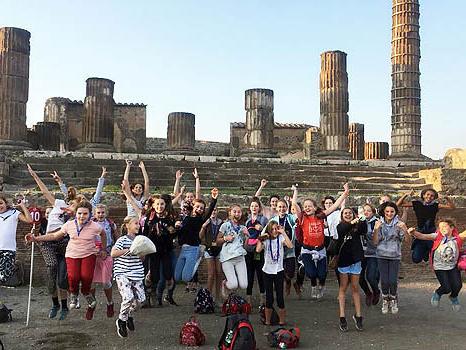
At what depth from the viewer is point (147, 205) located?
725 centimetres

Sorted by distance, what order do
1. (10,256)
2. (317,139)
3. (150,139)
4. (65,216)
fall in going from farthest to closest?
1. (150,139)
2. (317,139)
3. (65,216)
4. (10,256)

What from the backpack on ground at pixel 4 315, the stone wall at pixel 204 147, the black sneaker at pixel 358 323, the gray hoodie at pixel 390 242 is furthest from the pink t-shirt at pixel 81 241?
the stone wall at pixel 204 147

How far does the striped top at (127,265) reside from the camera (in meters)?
5.95

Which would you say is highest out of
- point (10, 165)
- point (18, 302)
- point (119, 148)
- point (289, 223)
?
point (119, 148)

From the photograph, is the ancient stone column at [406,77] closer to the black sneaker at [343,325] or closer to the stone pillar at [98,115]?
the stone pillar at [98,115]

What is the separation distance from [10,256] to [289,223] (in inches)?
147

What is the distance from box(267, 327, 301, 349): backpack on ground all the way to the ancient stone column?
18394mm

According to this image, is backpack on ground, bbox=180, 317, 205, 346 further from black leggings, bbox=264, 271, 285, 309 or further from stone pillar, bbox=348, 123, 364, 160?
stone pillar, bbox=348, 123, 364, 160

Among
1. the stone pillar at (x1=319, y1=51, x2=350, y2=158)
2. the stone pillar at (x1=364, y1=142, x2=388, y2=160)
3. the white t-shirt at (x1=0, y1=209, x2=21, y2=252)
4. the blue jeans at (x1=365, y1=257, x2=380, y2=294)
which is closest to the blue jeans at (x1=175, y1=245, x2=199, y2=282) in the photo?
the white t-shirt at (x1=0, y1=209, x2=21, y2=252)

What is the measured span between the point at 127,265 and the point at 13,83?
558 inches

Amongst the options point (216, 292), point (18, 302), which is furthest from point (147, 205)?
point (18, 302)

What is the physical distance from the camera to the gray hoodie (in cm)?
695

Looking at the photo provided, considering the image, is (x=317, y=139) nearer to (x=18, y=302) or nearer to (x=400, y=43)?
(x=400, y=43)

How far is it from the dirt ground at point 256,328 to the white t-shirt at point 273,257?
70cm
